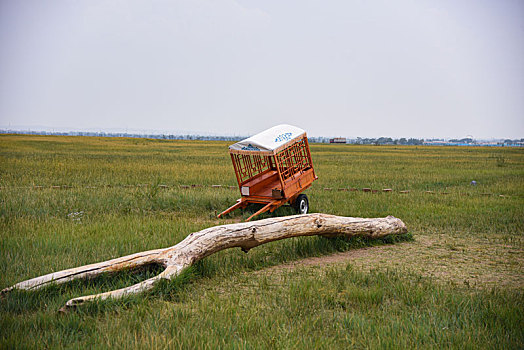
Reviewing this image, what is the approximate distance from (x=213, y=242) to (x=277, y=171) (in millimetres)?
5483

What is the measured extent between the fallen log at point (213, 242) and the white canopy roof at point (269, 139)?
3651 millimetres

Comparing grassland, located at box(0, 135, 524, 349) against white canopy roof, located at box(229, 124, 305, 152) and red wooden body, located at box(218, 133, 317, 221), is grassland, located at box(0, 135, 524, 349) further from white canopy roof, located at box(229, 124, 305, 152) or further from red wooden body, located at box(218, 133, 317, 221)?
white canopy roof, located at box(229, 124, 305, 152)

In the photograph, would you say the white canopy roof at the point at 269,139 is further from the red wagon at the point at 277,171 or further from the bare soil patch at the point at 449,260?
the bare soil patch at the point at 449,260

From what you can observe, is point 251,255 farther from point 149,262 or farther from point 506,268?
point 506,268

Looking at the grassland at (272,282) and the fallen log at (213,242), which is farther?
the fallen log at (213,242)

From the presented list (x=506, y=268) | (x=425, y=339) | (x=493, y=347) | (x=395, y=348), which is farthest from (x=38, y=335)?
(x=506, y=268)

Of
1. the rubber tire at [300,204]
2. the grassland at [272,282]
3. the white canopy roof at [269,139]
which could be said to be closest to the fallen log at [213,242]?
the grassland at [272,282]

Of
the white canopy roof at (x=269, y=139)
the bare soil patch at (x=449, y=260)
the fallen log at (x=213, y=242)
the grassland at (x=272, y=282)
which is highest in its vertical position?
the white canopy roof at (x=269, y=139)

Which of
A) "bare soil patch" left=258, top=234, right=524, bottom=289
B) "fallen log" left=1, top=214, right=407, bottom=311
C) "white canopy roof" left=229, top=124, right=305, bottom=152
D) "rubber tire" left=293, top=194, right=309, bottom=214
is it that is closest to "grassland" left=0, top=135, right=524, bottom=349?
"bare soil patch" left=258, top=234, right=524, bottom=289

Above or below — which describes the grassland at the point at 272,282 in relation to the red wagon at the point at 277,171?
below

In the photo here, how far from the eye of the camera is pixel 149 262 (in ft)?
21.1

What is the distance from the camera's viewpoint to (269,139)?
41.2 ft

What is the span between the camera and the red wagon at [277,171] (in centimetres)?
1218

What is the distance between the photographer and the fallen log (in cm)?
572
